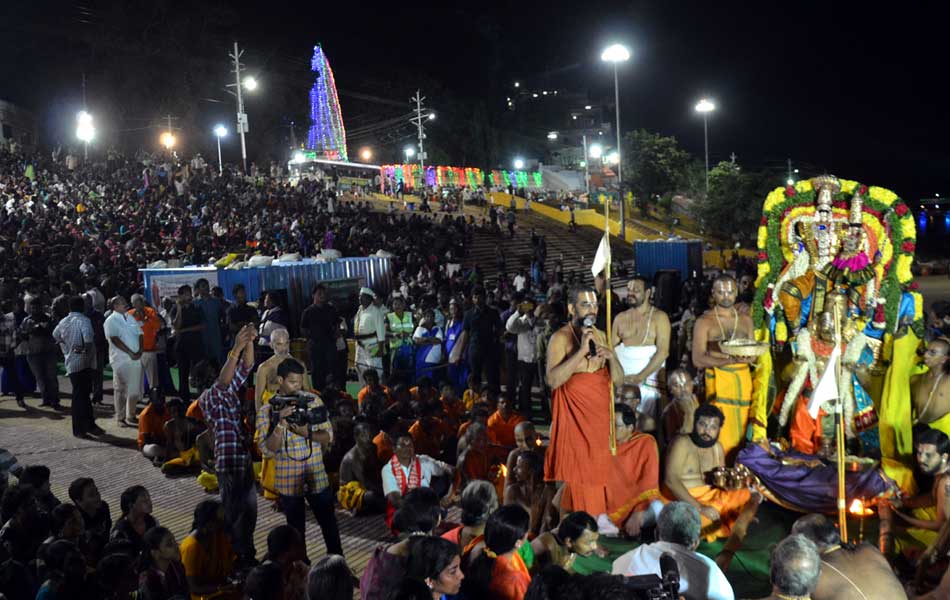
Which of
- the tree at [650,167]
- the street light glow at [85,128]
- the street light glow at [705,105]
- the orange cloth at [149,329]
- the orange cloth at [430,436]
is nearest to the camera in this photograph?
the orange cloth at [430,436]

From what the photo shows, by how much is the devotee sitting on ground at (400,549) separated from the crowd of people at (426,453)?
13 mm

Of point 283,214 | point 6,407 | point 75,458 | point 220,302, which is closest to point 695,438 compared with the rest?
point 75,458

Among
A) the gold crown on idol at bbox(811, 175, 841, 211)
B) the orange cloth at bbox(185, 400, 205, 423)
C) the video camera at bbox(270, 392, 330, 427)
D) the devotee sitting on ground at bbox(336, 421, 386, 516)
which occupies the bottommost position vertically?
the devotee sitting on ground at bbox(336, 421, 386, 516)

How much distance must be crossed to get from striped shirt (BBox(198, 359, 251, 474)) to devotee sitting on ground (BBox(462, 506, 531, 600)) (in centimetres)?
250

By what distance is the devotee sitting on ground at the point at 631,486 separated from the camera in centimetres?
630

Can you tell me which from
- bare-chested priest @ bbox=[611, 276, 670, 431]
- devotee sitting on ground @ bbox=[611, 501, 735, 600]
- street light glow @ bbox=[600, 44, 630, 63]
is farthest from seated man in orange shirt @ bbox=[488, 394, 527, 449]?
street light glow @ bbox=[600, 44, 630, 63]

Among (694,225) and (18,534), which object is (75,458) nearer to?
(18,534)

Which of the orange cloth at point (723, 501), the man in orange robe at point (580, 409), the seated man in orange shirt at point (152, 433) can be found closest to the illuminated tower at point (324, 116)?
the seated man in orange shirt at point (152, 433)

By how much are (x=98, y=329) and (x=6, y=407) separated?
1775 mm

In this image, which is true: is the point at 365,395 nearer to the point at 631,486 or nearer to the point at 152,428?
the point at 152,428

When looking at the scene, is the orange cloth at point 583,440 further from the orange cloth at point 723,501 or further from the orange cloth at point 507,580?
the orange cloth at point 507,580

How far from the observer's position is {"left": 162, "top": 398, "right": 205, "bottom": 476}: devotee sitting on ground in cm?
933

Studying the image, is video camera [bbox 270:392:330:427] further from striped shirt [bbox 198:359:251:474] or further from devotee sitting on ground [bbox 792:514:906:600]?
devotee sitting on ground [bbox 792:514:906:600]

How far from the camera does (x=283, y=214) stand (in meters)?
29.5
